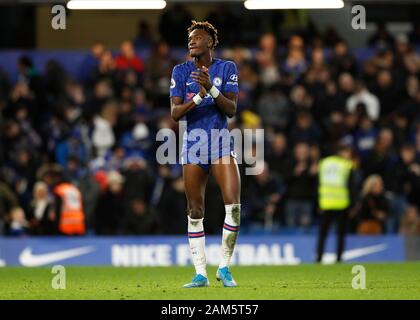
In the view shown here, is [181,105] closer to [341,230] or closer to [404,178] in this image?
[341,230]

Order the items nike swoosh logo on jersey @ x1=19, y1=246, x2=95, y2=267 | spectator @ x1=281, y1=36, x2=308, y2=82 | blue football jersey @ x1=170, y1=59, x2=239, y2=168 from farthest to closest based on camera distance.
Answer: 1. spectator @ x1=281, y1=36, x2=308, y2=82
2. nike swoosh logo on jersey @ x1=19, y1=246, x2=95, y2=267
3. blue football jersey @ x1=170, y1=59, x2=239, y2=168

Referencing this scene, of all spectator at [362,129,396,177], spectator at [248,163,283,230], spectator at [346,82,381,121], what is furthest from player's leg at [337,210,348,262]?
spectator at [346,82,381,121]

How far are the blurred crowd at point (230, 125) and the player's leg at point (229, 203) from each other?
824 cm

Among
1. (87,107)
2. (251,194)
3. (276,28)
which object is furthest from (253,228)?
(276,28)

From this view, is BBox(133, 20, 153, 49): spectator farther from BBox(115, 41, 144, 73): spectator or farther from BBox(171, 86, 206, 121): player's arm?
BBox(171, 86, 206, 121): player's arm

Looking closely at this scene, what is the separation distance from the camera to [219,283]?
461 inches

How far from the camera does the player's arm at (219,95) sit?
10852 mm

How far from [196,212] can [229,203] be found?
36 cm

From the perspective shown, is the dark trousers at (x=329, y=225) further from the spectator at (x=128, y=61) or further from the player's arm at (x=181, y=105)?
the player's arm at (x=181, y=105)

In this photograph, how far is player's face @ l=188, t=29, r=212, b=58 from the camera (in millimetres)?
11141

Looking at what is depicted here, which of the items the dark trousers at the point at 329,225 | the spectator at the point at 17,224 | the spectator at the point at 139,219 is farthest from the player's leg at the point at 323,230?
the spectator at the point at 17,224

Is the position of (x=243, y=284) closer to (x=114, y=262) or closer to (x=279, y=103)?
(x=114, y=262)

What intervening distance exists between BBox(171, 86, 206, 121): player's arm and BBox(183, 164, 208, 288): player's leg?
54 cm

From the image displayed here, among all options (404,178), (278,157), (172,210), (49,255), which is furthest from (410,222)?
(49,255)
